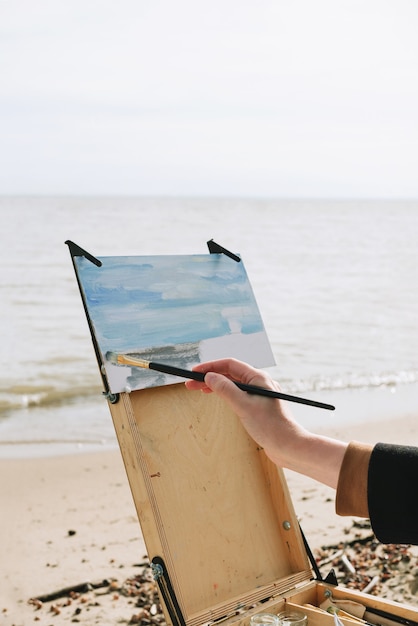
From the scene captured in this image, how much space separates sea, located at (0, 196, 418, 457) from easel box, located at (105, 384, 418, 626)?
388 centimetres

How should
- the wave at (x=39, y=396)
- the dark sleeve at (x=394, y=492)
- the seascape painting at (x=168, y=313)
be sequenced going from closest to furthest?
the dark sleeve at (x=394, y=492) < the seascape painting at (x=168, y=313) < the wave at (x=39, y=396)

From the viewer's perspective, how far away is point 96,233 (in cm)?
2748

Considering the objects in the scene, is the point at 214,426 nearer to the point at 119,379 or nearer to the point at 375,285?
the point at 119,379

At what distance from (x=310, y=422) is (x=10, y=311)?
727 centimetres

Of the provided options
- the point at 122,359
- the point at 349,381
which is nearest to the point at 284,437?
the point at 122,359

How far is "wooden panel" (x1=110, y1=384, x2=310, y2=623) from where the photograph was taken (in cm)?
234

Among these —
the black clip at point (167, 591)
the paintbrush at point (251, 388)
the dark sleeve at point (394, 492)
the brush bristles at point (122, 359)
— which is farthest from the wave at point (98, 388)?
the dark sleeve at point (394, 492)

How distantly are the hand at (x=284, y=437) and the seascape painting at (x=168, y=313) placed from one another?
0.96 meters

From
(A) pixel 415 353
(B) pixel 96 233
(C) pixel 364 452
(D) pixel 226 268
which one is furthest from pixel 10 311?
(B) pixel 96 233

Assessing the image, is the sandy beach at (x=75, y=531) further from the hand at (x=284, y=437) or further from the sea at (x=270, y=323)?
the hand at (x=284, y=437)

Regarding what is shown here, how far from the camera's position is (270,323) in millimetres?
12750

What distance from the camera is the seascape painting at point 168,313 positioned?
97.0 inches

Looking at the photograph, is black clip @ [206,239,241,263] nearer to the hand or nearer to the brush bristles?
the brush bristles

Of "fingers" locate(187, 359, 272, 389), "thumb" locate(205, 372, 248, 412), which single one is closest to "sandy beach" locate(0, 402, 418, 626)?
"fingers" locate(187, 359, 272, 389)
